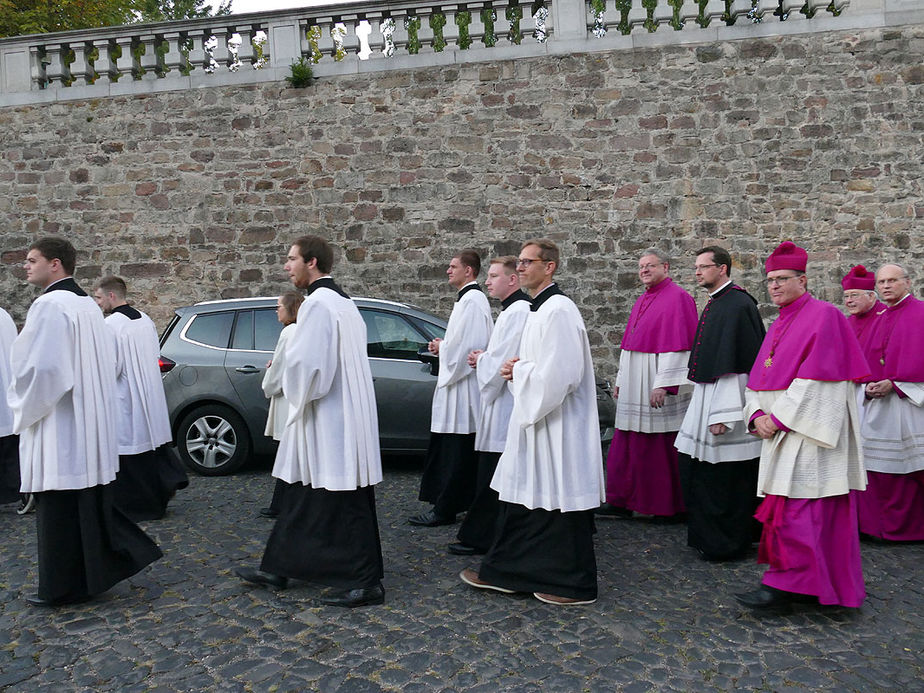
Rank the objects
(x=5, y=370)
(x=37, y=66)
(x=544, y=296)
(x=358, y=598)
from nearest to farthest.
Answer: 1. (x=358, y=598)
2. (x=544, y=296)
3. (x=5, y=370)
4. (x=37, y=66)

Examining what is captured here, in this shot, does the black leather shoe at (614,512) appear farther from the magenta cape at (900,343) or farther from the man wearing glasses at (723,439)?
the magenta cape at (900,343)

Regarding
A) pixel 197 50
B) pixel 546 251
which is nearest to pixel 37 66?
pixel 197 50

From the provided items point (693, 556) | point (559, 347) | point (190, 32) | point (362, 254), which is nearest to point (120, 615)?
point (559, 347)

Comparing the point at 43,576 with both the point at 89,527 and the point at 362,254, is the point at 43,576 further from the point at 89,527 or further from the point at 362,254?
the point at 362,254

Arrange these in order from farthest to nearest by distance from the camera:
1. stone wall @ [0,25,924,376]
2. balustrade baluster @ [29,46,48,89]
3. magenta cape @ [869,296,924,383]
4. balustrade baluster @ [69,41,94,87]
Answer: balustrade baluster @ [29,46,48,89] → balustrade baluster @ [69,41,94,87] → stone wall @ [0,25,924,376] → magenta cape @ [869,296,924,383]

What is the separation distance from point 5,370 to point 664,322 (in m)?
5.42

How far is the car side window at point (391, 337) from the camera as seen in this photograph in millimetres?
7453

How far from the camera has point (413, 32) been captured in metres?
10.9

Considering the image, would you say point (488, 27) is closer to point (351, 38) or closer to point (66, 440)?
point (351, 38)

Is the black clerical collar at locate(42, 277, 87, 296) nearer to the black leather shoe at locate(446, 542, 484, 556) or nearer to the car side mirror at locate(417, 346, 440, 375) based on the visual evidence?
the black leather shoe at locate(446, 542, 484, 556)

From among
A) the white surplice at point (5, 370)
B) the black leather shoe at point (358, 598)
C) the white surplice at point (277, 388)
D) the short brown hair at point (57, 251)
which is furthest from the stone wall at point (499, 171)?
the black leather shoe at point (358, 598)

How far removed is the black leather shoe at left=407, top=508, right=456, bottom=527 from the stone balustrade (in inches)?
285

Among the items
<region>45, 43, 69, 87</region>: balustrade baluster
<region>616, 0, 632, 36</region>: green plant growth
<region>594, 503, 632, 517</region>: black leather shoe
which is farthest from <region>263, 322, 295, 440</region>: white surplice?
<region>45, 43, 69, 87</region>: balustrade baluster

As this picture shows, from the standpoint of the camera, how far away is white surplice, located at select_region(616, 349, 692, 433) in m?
5.72
